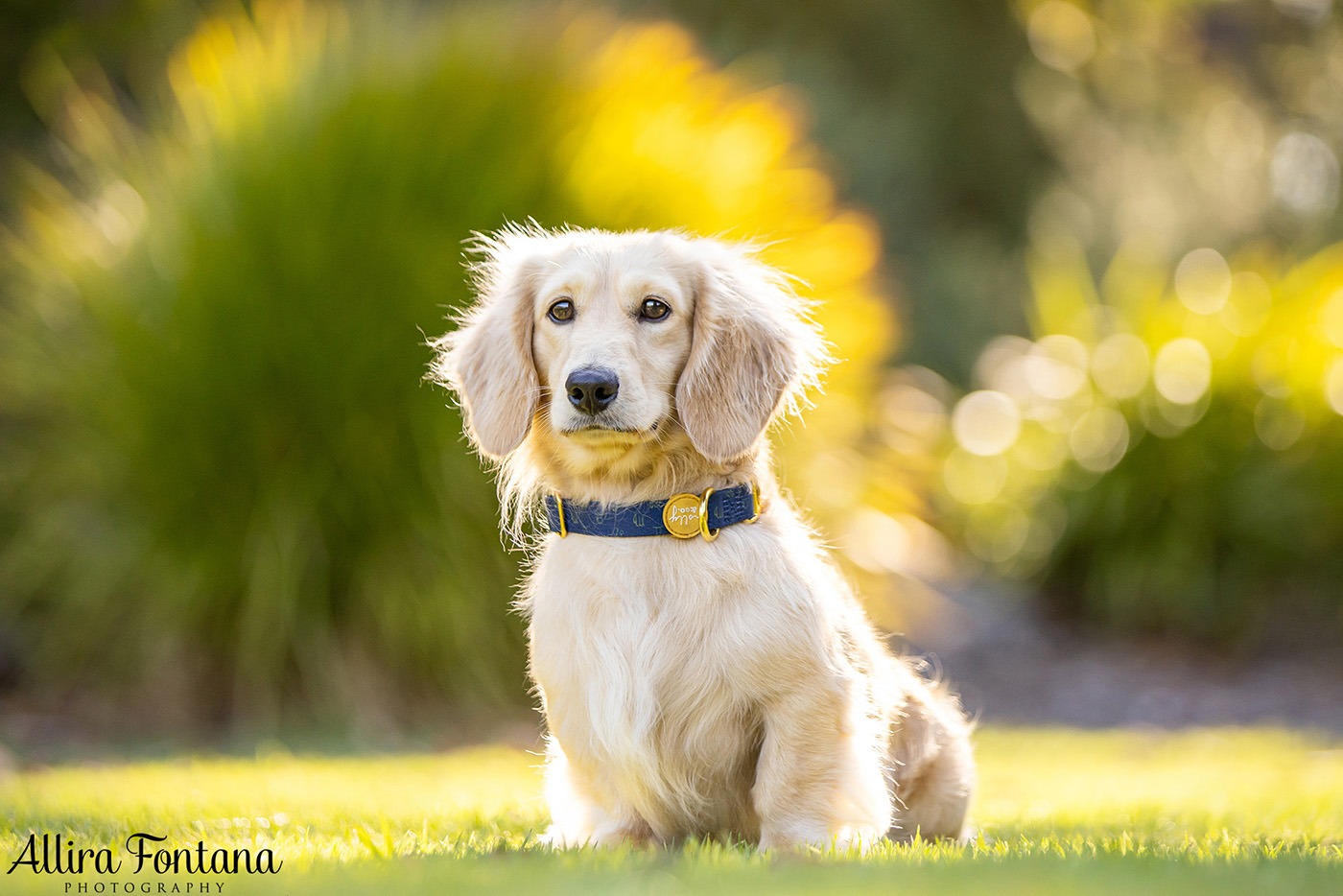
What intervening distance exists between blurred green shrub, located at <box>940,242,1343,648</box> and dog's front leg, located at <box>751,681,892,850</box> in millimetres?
6579

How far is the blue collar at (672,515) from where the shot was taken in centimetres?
303

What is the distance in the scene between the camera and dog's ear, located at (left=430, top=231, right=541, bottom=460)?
3.37m

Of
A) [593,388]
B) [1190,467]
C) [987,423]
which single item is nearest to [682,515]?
[593,388]

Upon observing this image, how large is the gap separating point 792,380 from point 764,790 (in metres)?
1.11

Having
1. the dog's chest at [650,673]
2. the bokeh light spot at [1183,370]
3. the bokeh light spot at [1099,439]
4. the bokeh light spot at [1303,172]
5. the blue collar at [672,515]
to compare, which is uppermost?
the bokeh light spot at [1303,172]

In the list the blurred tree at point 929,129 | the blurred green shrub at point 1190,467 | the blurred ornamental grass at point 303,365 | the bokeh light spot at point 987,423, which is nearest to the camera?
the blurred ornamental grass at point 303,365

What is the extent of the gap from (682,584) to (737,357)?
68 cm

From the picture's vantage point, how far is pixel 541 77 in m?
7.49

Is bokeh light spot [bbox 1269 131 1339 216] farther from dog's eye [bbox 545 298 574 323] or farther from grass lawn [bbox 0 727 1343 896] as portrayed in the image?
dog's eye [bbox 545 298 574 323]

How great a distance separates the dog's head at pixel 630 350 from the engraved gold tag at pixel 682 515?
0.13m

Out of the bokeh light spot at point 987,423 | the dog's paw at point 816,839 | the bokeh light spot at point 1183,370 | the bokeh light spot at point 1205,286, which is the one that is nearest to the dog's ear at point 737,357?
the dog's paw at point 816,839

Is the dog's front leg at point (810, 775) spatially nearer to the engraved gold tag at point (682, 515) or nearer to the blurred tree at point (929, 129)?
the engraved gold tag at point (682, 515)

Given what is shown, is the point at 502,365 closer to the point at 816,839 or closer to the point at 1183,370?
the point at 816,839

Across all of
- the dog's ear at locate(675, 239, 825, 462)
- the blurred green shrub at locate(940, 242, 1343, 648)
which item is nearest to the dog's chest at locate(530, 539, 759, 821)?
the dog's ear at locate(675, 239, 825, 462)
